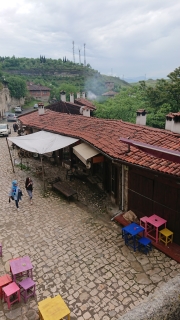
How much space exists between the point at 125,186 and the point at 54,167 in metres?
7.86

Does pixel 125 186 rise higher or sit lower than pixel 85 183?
higher

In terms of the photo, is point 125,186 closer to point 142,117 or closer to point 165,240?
point 165,240

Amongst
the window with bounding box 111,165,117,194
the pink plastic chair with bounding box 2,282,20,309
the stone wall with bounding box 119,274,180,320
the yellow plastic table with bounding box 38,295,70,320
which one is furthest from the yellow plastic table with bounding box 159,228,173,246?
the pink plastic chair with bounding box 2,282,20,309

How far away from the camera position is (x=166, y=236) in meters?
7.57

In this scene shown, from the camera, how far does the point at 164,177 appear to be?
25.1 feet

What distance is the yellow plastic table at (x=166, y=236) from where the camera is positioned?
7.63 meters

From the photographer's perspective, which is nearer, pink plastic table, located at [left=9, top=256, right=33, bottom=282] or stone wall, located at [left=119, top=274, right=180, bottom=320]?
stone wall, located at [left=119, top=274, right=180, bottom=320]

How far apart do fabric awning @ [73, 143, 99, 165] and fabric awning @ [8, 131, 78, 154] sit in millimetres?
831

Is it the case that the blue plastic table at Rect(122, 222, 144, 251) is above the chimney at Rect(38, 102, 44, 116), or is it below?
below

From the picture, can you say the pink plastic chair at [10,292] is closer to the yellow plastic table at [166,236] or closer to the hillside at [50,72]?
the yellow plastic table at [166,236]

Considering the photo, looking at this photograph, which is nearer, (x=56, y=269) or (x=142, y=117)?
(x=56, y=269)

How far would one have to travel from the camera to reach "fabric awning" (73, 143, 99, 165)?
35.7ft

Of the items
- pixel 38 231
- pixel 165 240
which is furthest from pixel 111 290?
pixel 38 231

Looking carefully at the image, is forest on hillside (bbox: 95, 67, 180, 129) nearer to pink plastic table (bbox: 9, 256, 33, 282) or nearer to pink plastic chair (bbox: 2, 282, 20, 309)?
pink plastic table (bbox: 9, 256, 33, 282)
